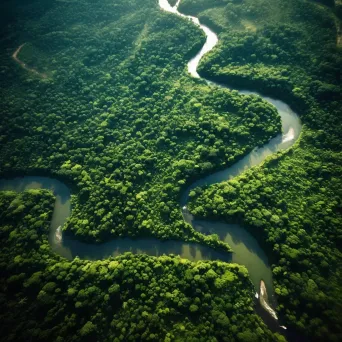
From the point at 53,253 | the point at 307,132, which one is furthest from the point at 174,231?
the point at 307,132

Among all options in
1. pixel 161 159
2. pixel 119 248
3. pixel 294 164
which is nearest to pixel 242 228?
pixel 294 164

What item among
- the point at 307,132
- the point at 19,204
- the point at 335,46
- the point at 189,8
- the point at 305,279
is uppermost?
the point at 335,46

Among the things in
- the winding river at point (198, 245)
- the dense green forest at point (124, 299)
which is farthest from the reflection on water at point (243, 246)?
the dense green forest at point (124, 299)

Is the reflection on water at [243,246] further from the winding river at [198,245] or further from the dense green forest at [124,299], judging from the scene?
the dense green forest at [124,299]

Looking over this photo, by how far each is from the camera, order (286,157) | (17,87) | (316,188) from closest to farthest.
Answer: (316,188) → (286,157) → (17,87)

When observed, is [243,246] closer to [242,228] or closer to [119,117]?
[242,228]

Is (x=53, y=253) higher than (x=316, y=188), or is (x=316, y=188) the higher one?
(x=316, y=188)

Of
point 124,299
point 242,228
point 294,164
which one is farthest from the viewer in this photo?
point 294,164

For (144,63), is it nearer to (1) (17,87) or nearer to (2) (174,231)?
(1) (17,87)

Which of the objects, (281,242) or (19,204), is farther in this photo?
(19,204)
